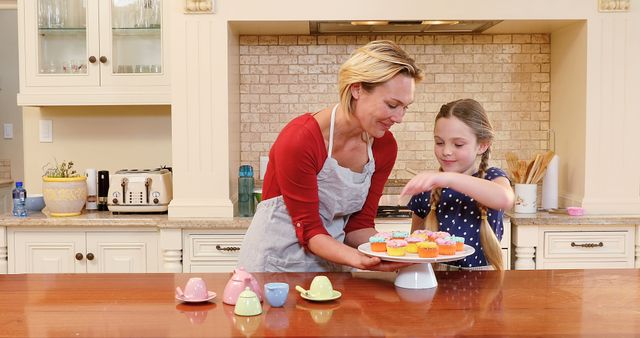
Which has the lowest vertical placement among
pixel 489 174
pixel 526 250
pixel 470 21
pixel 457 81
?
pixel 526 250

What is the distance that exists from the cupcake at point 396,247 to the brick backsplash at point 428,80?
2.21 metres

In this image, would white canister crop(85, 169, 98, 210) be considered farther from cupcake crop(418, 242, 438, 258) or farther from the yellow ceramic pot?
cupcake crop(418, 242, 438, 258)

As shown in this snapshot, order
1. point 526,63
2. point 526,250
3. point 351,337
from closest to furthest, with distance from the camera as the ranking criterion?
1. point 351,337
2. point 526,250
3. point 526,63

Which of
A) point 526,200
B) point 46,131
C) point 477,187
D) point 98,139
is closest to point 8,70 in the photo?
point 46,131

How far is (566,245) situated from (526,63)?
45.2 inches

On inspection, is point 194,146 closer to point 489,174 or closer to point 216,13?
point 216,13

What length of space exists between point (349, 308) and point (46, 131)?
9.70ft

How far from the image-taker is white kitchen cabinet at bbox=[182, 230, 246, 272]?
3.30m

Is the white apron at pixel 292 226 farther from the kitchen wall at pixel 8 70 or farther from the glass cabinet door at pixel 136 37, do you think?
the kitchen wall at pixel 8 70

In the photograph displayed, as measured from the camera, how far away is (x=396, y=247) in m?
1.73

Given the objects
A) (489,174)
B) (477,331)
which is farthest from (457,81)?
(477,331)

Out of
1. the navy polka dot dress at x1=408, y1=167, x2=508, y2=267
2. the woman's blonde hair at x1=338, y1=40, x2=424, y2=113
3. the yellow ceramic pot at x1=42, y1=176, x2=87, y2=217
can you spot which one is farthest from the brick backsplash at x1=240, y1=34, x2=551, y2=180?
the woman's blonde hair at x1=338, y1=40, x2=424, y2=113

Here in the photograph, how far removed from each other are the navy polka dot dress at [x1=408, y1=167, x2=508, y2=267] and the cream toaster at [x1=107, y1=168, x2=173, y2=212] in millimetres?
1710

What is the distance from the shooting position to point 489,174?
2.21m
